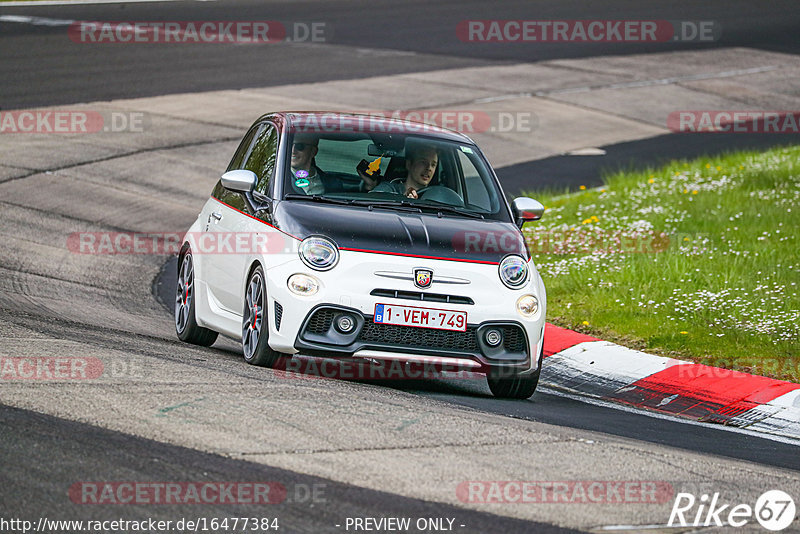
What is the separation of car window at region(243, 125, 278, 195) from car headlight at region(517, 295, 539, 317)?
6.47 ft

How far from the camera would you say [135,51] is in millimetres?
26500

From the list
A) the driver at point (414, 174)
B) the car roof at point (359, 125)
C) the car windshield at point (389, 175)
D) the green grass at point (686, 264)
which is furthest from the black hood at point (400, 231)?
A: the green grass at point (686, 264)

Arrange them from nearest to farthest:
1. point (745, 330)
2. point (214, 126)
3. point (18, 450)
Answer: point (18, 450)
point (745, 330)
point (214, 126)

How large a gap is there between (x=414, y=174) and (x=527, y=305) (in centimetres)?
149

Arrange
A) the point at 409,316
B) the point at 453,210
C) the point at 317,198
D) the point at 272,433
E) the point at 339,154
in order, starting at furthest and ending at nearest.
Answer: the point at 339,154, the point at 453,210, the point at 317,198, the point at 409,316, the point at 272,433

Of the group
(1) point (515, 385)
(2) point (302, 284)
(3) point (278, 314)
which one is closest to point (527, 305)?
(1) point (515, 385)

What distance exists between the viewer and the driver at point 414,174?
892 cm

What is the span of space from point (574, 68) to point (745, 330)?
58.9 ft

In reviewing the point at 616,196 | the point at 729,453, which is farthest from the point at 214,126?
the point at 729,453

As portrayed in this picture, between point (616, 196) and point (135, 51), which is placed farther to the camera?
point (135, 51)

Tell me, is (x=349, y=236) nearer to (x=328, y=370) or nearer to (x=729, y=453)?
(x=328, y=370)

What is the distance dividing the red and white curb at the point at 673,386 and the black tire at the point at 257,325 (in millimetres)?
2332

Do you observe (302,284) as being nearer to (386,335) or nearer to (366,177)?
(386,335)

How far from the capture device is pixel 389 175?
9.04 meters
